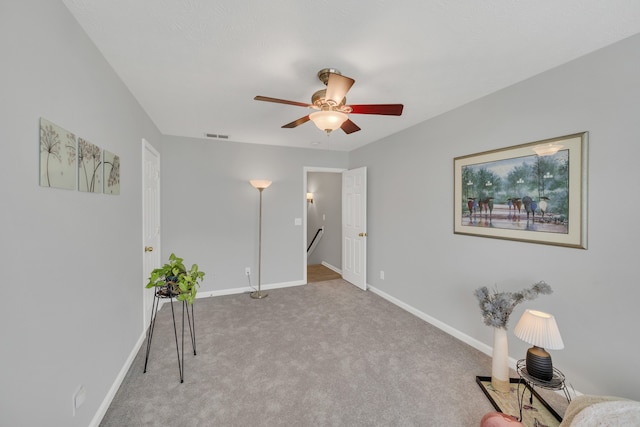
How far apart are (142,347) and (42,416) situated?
1615 millimetres

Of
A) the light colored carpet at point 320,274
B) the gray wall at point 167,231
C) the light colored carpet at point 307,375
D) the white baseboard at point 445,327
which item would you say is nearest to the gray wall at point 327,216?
the light colored carpet at point 320,274

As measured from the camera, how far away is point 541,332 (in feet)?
5.60

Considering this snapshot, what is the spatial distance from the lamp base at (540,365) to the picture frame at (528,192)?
810 millimetres

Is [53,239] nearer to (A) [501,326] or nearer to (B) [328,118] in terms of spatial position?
(B) [328,118]

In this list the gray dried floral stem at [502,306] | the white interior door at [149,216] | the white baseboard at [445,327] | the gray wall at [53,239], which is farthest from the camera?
the white interior door at [149,216]

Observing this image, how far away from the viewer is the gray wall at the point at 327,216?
5.82 meters

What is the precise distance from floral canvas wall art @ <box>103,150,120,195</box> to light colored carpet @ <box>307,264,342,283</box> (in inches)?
139

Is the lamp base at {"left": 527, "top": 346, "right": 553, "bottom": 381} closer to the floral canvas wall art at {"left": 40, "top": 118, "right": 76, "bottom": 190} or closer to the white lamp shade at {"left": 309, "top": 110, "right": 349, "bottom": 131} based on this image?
the white lamp shade at {"left": 309, "top": 110, "right": 349, "bottom": 131}

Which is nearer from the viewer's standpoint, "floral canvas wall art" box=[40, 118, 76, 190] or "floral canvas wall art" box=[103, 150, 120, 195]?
"floral canvas wall art" box=[40, 118, 76, 190]

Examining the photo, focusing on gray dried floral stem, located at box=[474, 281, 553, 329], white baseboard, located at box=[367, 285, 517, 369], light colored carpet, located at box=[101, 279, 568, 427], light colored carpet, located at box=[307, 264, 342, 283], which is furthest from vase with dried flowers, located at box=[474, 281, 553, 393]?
light colored carpet, located at box=[307, 264, 342, 283]

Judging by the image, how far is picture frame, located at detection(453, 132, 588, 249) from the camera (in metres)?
1.91

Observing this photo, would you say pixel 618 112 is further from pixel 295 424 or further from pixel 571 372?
pixel 295 424

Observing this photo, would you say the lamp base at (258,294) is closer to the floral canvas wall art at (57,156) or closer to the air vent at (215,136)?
the air vent at (215,136)

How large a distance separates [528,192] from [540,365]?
50.2 inches
